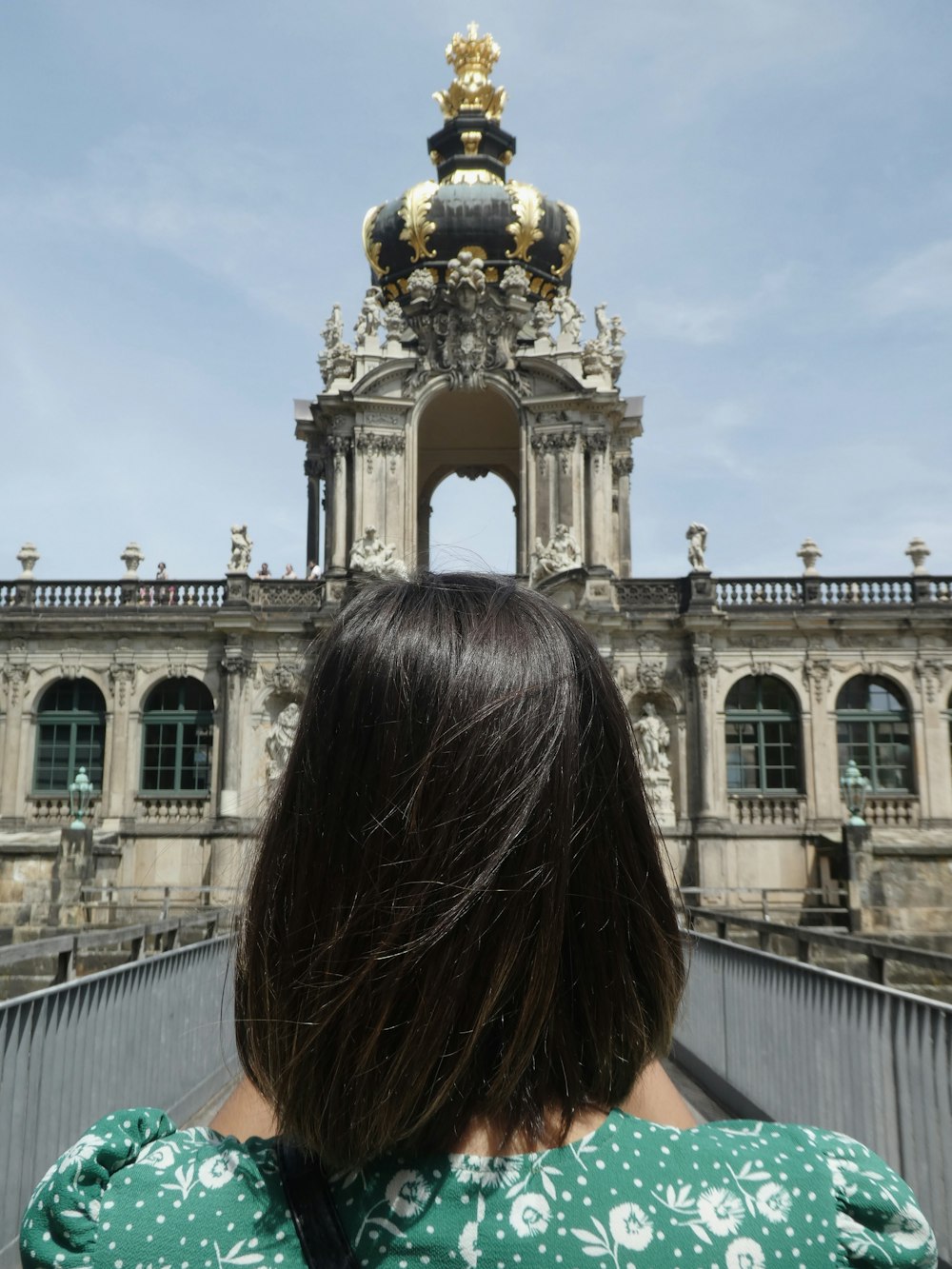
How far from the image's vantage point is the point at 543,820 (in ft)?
5.47

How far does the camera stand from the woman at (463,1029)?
1.50 m

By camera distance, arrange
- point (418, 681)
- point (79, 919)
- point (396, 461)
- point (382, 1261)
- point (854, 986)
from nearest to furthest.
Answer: point (382, 1261) → point (418, 681) → point (854, 986) → point (79, 919) → point (396, 461)

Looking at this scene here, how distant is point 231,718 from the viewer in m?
31.3

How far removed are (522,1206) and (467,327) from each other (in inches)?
1325

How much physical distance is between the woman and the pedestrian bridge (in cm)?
227

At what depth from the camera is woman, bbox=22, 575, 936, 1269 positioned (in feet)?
4.91

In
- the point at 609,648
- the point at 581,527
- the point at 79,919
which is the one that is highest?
the point at 581,527

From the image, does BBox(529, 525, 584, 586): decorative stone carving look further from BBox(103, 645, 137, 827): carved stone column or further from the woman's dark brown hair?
the woman's dark brown hair

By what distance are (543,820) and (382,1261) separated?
0.59 meters

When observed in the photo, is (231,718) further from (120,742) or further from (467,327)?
(467,327)

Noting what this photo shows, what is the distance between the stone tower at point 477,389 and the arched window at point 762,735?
16.5ft

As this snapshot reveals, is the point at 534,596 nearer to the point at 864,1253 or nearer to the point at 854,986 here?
the point at 864,1253

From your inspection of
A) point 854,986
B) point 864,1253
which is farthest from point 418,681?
point 854,986

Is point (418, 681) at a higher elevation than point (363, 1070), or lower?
higher
